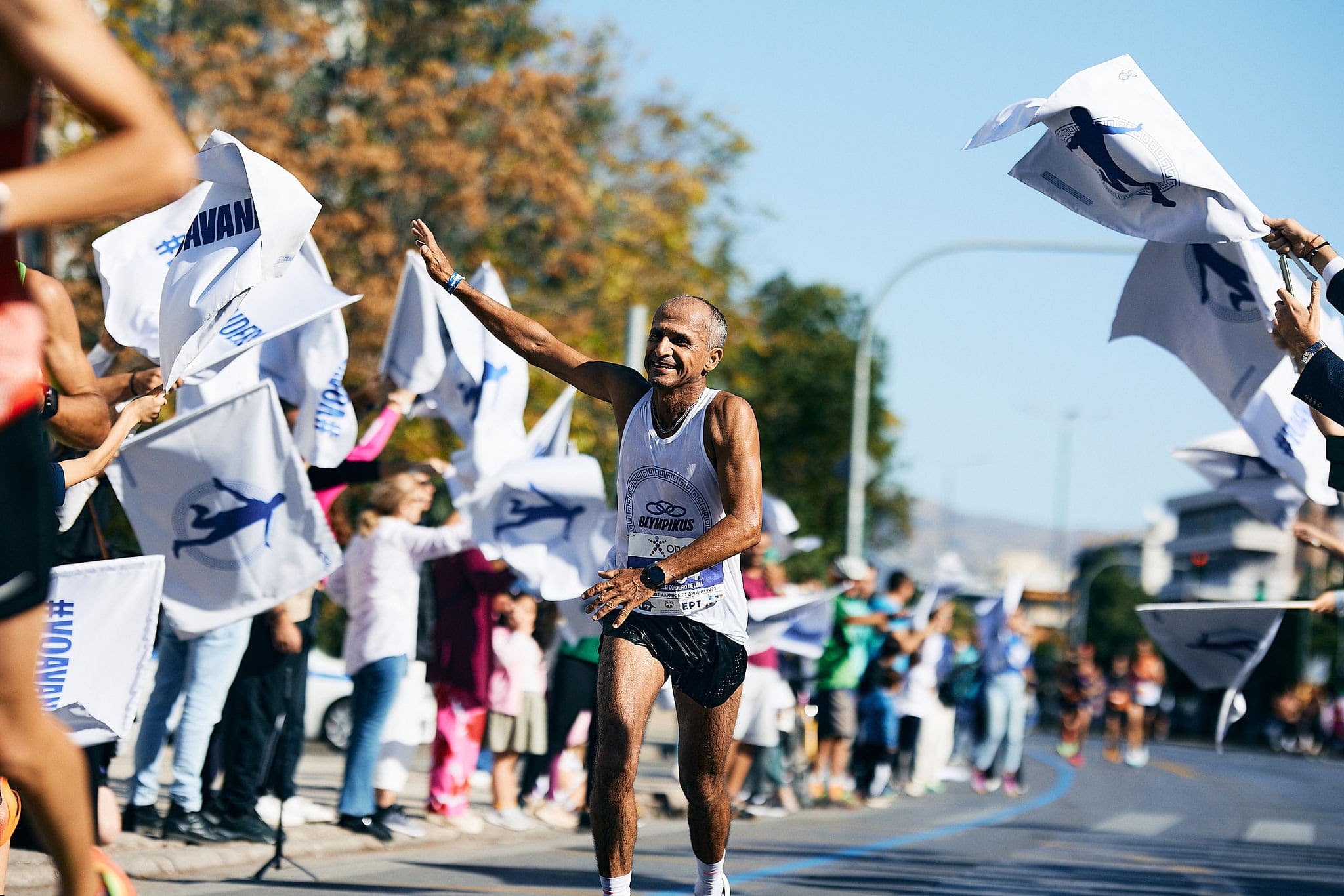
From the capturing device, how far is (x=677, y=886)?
791 centimetres

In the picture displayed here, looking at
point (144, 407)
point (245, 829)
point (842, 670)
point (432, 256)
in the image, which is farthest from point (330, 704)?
point (144, 407)

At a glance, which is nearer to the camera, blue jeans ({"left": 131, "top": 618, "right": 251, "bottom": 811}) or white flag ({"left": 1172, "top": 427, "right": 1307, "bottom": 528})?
blue jeans ({"left": 131, "top": 618, "right": 251, "bottom": 811})

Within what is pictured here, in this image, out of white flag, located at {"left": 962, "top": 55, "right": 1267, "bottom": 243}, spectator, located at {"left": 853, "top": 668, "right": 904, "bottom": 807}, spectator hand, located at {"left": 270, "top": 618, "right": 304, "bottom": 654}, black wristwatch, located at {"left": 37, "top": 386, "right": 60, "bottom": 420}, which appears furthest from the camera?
spectator, located at {"left": 853, "top": 668, "right": 904, "bottom": 807}

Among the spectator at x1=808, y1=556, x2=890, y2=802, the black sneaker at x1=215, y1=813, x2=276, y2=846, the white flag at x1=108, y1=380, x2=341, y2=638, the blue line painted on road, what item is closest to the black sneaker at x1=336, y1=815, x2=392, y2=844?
the black sneaker at x1=215, y1=813, x2=276, y2=846

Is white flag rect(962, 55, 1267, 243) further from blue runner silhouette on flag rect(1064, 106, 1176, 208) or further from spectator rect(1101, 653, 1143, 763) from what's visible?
spectator rect(1101, 653, 1143, 763)

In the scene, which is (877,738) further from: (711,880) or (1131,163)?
(711,880)

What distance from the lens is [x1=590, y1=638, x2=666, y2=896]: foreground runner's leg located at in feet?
17.5

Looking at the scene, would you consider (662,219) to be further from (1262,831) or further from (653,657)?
(653,657)

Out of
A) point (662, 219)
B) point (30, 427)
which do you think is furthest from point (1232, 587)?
point (30, 427)

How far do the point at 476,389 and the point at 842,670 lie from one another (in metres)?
5.53

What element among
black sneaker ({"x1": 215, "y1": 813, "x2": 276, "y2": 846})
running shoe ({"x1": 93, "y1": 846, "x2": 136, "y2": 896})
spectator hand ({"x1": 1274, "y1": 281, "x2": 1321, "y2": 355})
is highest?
spectator hand ({"x1": 1274, "y1": 281, "x2": 1321, "y2": 355})

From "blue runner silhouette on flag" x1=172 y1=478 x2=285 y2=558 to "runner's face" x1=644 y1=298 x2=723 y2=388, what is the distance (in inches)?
81.7

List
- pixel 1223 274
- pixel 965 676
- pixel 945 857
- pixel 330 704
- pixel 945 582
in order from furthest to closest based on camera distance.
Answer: pixel 965 676
pixel 945 582
pixel 330 704
pixel 945 857
pixel 1223 274

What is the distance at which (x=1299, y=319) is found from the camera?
644 centimetres
